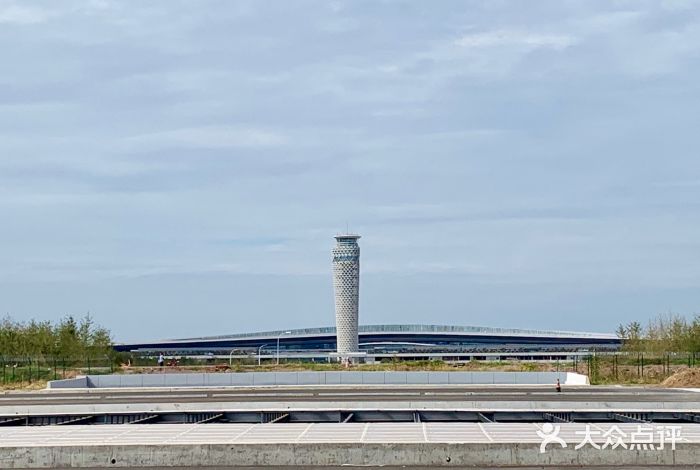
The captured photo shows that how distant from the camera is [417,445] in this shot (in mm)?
16875

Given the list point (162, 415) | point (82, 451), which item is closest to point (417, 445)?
point (82, 451)

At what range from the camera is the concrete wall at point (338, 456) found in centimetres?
1652

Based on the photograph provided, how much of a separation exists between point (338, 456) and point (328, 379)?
4190 cm

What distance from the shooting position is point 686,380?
178ft

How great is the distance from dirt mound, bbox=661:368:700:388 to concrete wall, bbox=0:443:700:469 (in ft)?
129

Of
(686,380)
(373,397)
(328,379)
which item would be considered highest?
(373,397)

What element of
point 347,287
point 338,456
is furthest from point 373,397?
point 347,287

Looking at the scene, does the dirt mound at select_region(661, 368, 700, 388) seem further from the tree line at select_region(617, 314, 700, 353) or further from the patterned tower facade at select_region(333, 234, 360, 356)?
the patterned tower facade at select_region(333, 234, 360, 356)

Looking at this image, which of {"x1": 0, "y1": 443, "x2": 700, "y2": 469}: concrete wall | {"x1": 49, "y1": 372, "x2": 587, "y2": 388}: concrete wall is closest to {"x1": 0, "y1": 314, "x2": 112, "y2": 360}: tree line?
{"x1": 49, "y1": 372, "x2": 587, "y2": 388}: concrete wall

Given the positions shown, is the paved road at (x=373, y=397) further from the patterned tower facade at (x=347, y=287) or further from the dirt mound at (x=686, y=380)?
the patterned tower facade at (x=347, y=287)

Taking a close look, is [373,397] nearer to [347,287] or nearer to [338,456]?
[338,456]

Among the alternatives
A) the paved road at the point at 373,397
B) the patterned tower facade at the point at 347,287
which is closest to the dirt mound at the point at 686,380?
the paved road at the point at 373,397

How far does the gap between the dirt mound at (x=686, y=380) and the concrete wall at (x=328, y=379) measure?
4.94m

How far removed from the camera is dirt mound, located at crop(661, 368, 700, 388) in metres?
53.7
